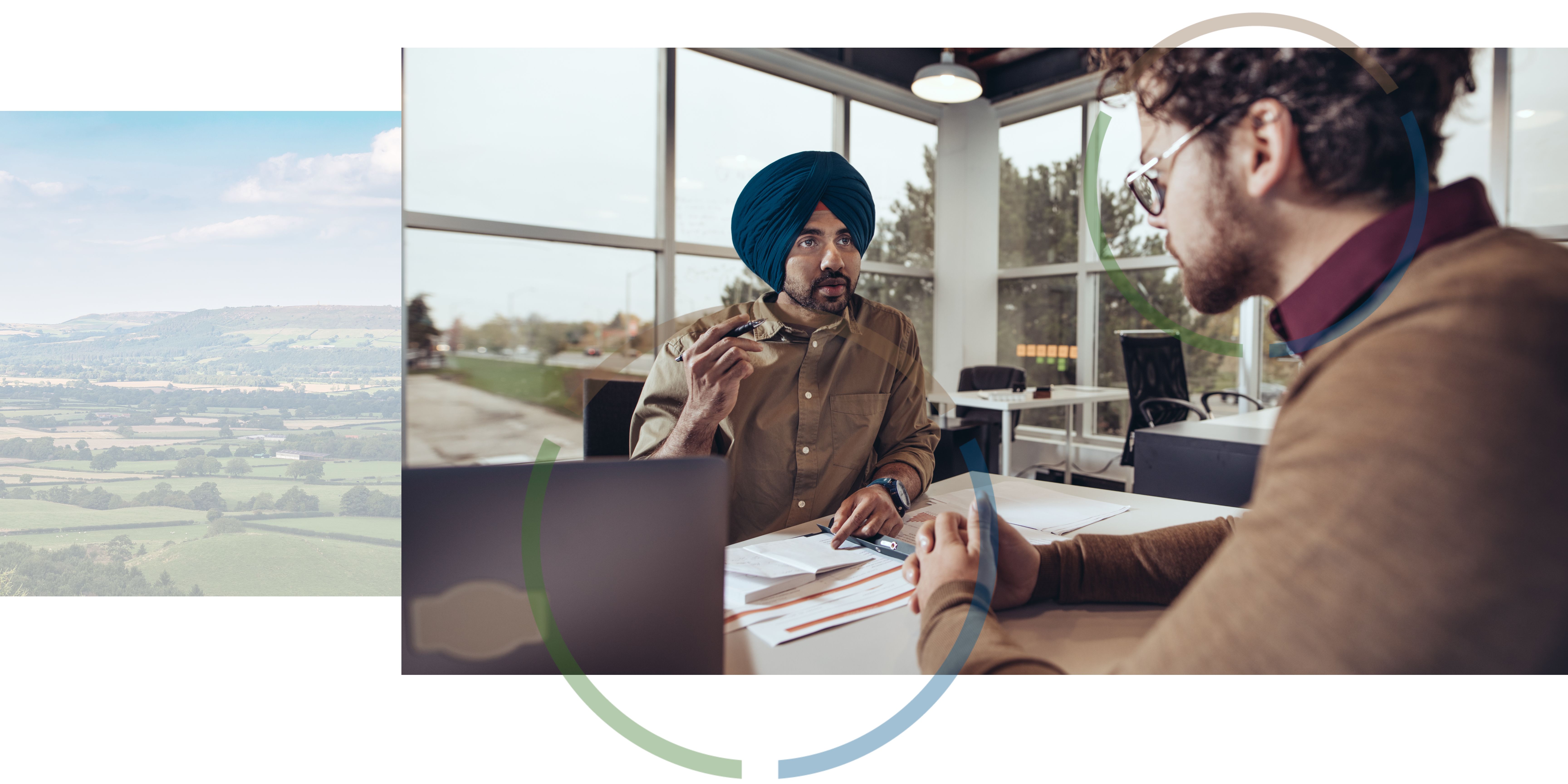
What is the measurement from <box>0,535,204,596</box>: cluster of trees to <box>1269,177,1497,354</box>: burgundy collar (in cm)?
251

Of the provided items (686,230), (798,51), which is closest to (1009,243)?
(798,51)

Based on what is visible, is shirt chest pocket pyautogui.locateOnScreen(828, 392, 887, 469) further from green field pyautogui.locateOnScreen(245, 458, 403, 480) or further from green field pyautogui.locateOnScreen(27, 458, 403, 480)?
green field pyautogui.locateOnScreen(27, 458, 403, 480)

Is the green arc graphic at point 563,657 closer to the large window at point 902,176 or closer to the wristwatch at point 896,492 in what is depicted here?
the wristwatch at point 896,492

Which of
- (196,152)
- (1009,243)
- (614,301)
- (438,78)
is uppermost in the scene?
(1009,243)

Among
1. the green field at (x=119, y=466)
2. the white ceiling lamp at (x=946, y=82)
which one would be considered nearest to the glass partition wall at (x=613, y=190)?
the white ceiling lamp at (x=946, y=82)

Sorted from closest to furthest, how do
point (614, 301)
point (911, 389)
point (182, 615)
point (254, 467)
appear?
point (182, 615) < point (614, 301) < point (911, 389) < point (254, 467)

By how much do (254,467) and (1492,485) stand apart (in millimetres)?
2362

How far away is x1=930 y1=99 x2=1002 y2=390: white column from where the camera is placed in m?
3.83

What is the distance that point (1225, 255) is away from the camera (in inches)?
16.5

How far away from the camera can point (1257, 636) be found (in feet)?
0.99

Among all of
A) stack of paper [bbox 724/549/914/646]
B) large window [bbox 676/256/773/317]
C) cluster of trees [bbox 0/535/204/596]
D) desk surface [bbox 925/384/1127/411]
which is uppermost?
large window [bbox 676/256/773/317]

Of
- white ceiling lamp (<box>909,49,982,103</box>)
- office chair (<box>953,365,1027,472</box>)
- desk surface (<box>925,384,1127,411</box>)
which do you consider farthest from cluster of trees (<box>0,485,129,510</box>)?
white ceiling lamp (<box>909,49,982,103</box>)

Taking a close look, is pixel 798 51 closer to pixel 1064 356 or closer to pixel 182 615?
pixel 1064 356

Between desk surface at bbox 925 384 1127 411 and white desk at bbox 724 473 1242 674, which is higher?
desk surface at bbox 925 384 1127 411
